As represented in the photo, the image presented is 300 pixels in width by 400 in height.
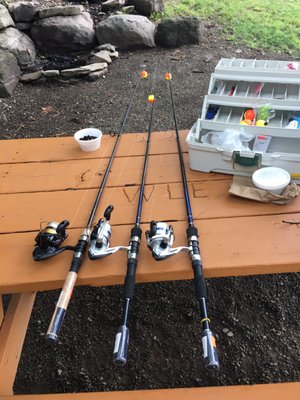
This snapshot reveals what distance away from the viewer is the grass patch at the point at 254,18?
5969 mm

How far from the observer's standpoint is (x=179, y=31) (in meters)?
5.87

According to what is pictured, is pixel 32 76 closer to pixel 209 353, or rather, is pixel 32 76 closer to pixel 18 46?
pixel 18 46

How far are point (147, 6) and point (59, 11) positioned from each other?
1.50 metres

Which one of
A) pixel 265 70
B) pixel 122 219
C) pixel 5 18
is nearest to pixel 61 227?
pixel 122 219

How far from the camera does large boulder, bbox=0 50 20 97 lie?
15.4 feet

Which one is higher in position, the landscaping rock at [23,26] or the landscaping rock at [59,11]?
the landscaping rock at [59,11]

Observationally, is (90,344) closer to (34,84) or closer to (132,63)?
(34,84)

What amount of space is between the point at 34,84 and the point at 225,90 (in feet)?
11.6

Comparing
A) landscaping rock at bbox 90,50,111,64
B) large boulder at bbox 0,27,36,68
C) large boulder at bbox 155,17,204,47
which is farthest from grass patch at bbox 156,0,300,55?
large boulder at bbox 0,27,36,68

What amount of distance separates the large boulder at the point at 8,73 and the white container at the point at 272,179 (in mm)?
3883

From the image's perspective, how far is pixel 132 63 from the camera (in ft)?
18.0

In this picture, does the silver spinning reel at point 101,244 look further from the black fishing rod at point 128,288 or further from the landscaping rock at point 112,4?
the landscaping rock at point 112,4

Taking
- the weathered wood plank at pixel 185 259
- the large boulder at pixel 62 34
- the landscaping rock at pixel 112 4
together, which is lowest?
the weathered wood plank at pixel 185 259


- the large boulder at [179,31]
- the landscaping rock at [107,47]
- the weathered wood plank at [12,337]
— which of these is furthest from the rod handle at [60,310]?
the large boulder at [179,31]
